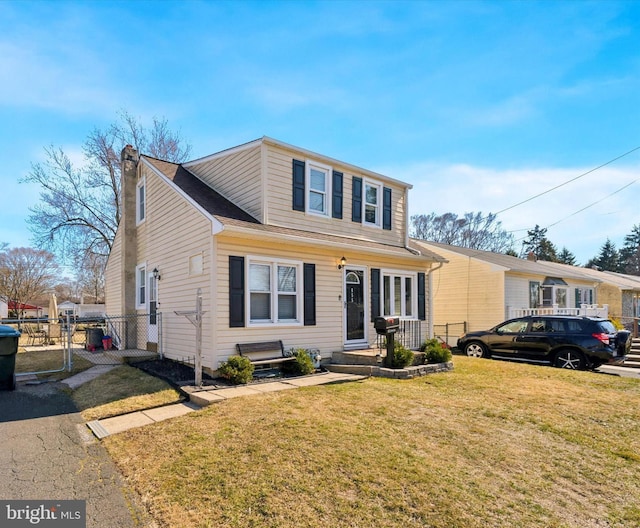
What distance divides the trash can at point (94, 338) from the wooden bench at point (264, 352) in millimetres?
6995

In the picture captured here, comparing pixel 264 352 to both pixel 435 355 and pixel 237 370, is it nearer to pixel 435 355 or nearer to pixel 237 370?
pixel 237 370

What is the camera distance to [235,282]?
27.4ft

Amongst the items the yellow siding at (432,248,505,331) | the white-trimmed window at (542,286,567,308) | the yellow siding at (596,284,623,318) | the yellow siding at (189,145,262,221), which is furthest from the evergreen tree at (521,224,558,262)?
the yellow siding at (189,145,262,221)

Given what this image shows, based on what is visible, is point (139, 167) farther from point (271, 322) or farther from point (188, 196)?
point (271, 322)

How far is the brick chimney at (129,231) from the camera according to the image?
12.5 metres

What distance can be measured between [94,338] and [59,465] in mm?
9463

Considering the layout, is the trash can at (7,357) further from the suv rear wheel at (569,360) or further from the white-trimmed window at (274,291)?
the suv rear wheel at (569,360)

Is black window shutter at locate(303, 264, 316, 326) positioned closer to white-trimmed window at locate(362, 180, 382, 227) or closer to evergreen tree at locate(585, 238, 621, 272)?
white-trimmed window at locate(362, 180, 382, 227)

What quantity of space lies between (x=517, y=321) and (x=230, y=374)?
9521mm

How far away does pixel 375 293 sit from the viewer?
1123cm

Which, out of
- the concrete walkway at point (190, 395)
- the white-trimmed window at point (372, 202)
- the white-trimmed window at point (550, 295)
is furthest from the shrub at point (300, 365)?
the white-trimmed window at point (550, 295)

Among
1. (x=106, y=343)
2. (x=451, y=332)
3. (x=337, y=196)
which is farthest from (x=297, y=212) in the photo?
(x=451, y=332)

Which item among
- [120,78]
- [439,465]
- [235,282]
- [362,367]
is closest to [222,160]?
[120,78]

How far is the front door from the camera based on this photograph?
1061cm
